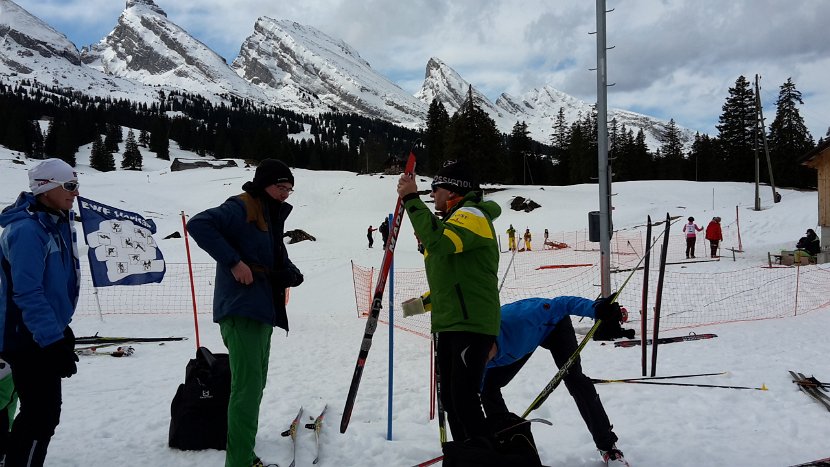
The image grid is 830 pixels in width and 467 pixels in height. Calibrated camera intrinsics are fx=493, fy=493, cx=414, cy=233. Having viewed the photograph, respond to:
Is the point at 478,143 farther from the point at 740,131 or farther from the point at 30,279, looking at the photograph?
the point at 30,279

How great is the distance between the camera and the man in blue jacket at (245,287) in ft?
9.93

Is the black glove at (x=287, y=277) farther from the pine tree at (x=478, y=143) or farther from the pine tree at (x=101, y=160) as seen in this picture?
the pine tree at (x=101, y=160)

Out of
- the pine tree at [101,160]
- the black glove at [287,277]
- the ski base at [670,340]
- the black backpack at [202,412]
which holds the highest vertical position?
the pine tree at [101,160]

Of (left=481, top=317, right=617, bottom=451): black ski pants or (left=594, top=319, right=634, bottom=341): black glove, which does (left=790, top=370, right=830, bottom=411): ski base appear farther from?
(left=594, top=319, right=634, bottom=341): black glove

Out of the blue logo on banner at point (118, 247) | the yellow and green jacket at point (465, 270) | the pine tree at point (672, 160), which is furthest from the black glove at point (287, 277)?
the pine tree at point (672, 160)

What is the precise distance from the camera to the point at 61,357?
2748 millimetres

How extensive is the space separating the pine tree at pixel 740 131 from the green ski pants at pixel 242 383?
178 ft

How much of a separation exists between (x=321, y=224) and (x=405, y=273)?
19.0 meters

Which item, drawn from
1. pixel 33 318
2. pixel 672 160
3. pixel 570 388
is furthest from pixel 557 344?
pixel 672 160

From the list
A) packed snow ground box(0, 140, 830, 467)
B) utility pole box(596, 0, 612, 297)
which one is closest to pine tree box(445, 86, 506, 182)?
packed snow ground box(0, 140, 830, 467)

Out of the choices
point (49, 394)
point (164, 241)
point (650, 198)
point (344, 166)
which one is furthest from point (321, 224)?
point (344, 166)

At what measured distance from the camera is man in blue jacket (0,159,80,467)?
2.64m

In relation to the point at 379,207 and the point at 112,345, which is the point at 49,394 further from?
the point at 379,207

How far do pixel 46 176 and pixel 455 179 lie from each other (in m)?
2.46
